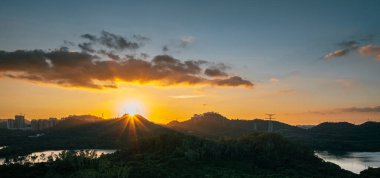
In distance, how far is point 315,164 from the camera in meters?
140

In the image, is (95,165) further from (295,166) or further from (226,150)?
(295,166)

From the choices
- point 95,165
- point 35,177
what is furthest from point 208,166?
point 35,177

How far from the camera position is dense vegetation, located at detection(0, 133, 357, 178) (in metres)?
102

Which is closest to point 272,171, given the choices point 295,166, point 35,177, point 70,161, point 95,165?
point 295,166

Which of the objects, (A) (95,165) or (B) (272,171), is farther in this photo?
(B) (272,171)

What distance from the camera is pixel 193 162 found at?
389 feet

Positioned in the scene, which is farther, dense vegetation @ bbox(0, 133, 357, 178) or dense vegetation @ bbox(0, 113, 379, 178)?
dense vegetation @ bbox(0, 113, 379, 178)

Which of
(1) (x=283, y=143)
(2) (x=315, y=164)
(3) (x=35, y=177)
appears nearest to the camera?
(3) (x=35, y=177)

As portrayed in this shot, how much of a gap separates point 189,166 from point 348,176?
50808mm

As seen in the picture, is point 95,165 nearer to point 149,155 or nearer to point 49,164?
point 49,164

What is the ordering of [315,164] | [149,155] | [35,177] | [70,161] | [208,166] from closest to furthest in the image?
[35,177]
[70,161]
[208,166]
[149,155]
[315,164]

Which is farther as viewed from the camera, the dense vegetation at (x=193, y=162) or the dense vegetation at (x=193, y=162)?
the dense vegetation at (x=193, y=162)

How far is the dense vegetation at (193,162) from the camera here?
102m

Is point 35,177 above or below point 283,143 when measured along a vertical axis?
below
